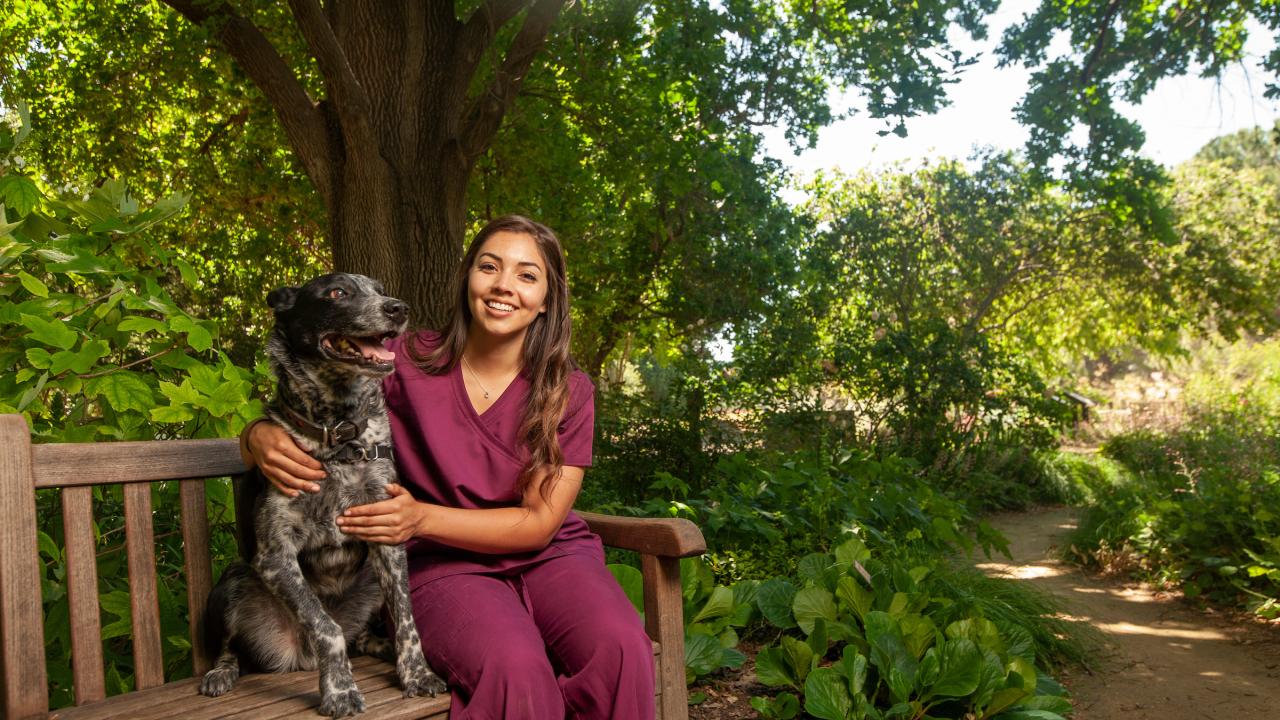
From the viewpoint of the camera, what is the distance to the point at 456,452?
235 cm

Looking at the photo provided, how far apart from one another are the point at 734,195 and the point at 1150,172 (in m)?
4.06

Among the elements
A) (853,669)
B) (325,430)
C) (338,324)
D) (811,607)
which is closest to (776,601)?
(811,607)

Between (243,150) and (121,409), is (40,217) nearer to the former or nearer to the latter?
(121,409)

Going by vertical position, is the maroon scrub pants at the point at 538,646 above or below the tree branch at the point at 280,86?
below

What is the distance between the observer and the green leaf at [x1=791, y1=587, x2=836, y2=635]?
3602mm

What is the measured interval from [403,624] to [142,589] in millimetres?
712

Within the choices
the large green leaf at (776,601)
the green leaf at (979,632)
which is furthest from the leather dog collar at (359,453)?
the green leaf at (979,632)

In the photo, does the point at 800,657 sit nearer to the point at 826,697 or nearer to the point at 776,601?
the point at 826,697

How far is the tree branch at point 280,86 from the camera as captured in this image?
6527 mm

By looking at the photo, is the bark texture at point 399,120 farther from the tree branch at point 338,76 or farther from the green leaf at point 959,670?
the green leaf at point 959,670

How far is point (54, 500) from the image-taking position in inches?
110

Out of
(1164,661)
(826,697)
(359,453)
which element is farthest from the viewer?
(1164,661)

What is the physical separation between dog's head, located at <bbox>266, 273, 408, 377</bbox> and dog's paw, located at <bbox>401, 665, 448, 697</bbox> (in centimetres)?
72

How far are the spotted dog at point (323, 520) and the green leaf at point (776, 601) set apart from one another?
1.99 metres
